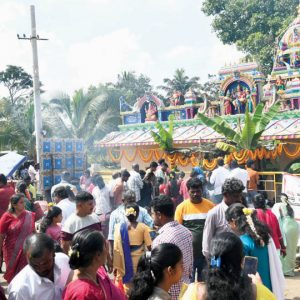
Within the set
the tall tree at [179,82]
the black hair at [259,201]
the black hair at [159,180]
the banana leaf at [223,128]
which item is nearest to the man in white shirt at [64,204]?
the black hair at [259,201]

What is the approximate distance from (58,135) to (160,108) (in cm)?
758

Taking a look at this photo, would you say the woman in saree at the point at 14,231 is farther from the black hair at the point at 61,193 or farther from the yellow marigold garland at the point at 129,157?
the yellow marigold garland at the point at 129,157

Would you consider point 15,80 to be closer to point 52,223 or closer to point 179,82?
point 179,82

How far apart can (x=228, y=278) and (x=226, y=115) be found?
17423mm

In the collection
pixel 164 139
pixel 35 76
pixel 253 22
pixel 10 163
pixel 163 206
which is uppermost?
pixel 253 22

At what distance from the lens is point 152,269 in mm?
2734

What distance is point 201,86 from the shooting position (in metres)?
46.9

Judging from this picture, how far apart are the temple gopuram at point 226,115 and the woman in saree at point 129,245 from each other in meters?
10.1

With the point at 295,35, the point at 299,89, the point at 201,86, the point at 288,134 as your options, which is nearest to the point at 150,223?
the point at 288,134

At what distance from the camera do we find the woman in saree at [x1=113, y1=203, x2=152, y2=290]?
16.6 feet

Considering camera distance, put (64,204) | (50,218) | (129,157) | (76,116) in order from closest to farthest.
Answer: (50,218) → (64,204) → (129,157) → (76,116)

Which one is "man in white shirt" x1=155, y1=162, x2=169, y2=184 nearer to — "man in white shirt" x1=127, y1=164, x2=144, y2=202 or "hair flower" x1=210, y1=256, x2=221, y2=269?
"man in white shirt" x1=127, y1=164, x2=144, y2=202

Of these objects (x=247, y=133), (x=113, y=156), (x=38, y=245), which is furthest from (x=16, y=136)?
(x=38, y=245)

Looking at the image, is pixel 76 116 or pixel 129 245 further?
pixel 76 116
